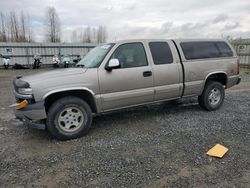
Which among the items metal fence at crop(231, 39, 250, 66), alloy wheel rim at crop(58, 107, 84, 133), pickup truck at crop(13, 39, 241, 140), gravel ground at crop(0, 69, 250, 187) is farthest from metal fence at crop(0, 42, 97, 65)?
alloy wheel rim at crop(58, 107, 84, 133)

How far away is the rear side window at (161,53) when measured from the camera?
4.78 m

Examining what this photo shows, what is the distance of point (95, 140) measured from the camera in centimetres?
402

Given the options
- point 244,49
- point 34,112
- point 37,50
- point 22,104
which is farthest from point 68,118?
point 37,50

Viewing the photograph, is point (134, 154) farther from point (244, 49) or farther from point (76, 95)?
point (244, 49)

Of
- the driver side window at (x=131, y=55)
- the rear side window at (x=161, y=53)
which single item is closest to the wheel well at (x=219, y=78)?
the rear side window at (x=161, y=53)

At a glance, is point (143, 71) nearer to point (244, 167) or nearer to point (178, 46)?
point (178, 46)

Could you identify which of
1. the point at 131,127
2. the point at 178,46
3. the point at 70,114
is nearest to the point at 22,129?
the point at 70,114

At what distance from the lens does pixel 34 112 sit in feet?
12.2

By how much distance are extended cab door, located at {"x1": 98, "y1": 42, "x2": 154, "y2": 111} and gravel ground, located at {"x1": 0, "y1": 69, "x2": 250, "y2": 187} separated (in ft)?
2.03

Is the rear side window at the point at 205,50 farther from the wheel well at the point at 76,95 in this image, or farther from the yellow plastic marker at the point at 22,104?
the yellow plastic marker at the point at 22,104

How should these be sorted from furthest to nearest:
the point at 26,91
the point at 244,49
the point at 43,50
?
1. the point at 43,50
2. the point at 244,49
3. the point at 26,91

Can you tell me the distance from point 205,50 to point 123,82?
2.59 metres

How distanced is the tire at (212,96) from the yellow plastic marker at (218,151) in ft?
7.02

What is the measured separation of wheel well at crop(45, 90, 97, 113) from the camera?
3967 millimetres
